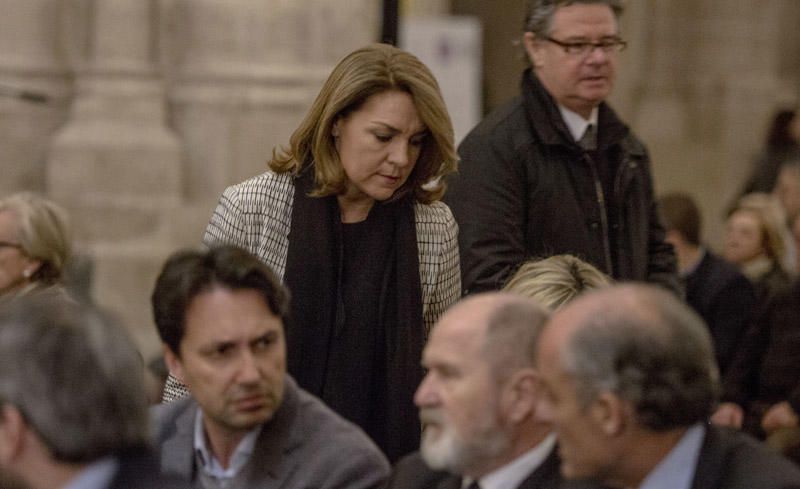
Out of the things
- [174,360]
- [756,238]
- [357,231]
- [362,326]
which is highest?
[357,231]

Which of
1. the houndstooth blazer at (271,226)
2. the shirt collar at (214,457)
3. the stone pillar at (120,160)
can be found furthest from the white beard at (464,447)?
the stone pillar at (120,160)

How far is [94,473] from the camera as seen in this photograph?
335cm

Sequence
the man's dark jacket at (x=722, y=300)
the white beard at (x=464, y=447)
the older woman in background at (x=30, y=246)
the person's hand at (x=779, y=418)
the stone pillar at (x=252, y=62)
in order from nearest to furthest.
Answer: the white beard at (x=464, y=447) < the older woman in background at (x=30, y=246) < the person's hand at (x=779, y=418) < the man's dark jacket at (x=722, y=300) < the stone pillar at (x=252, y=62)

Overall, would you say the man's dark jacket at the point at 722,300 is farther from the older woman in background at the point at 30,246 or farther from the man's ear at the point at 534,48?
the older woman in background at the point at 30,246

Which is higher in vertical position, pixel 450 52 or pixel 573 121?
pixel 573 121

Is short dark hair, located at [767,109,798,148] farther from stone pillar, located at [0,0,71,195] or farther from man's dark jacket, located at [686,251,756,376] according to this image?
stone pillar, located at [0,0,71,195]

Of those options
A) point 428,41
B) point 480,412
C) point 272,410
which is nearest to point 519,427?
point 480,412

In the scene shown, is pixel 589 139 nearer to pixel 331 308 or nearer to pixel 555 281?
pixel 331 308

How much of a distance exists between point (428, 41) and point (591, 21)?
324 centimetres

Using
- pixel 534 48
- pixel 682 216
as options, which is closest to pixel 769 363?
pixel 682 216

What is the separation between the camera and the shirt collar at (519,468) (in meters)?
4.03

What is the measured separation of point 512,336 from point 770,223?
17.5 ft

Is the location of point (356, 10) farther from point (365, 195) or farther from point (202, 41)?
point (365, 195)

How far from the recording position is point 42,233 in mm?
6332
